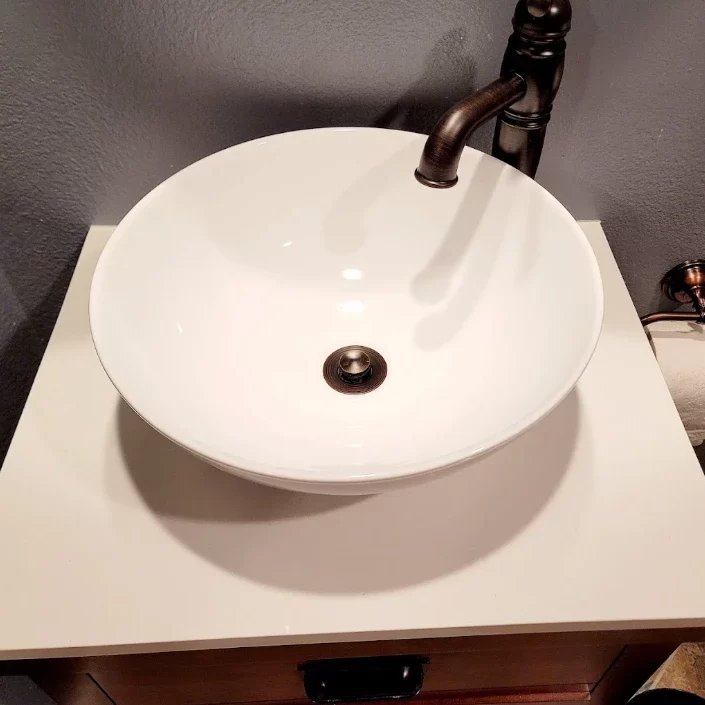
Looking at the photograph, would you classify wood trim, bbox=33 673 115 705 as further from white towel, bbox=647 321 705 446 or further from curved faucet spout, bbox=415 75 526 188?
white towel, bbox=647 321 705 446

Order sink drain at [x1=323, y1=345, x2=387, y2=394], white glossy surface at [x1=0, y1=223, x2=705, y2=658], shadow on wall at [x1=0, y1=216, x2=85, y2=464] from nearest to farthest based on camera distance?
white glossy surface at [x1=0, y1=223, x2=705, y2=658]
sink drain at [x1=323, y1=345, x2=387, y2=394]
shadow on wall at [x1=0, y1=216, x2=85, y2=464]

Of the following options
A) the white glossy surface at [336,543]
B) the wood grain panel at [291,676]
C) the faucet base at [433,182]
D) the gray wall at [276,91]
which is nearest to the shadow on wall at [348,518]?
the white glossy surface at [336,543]

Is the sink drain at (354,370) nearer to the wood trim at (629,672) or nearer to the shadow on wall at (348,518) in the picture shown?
the shadow on wall at (348,518)

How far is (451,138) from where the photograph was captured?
50 cm

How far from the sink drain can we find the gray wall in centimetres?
27

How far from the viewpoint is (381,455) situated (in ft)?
1.77

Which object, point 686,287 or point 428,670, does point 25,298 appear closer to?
point 428,670

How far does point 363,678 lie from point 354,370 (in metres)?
0.30

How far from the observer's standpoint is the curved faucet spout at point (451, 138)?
500 millimetres

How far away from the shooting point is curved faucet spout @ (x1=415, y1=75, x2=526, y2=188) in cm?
50

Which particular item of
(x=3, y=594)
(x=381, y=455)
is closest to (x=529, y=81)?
(x=381, y=455)

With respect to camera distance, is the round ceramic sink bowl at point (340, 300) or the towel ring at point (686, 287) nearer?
the round ceramic sink bowl at point (340, 300)

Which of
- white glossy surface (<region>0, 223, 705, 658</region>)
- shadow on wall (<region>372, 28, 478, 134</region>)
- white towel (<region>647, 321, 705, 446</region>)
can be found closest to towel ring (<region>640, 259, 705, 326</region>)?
white towel (<region>647, 321, 705, 446</region>)

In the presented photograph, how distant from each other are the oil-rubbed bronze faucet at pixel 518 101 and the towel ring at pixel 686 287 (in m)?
0.36
